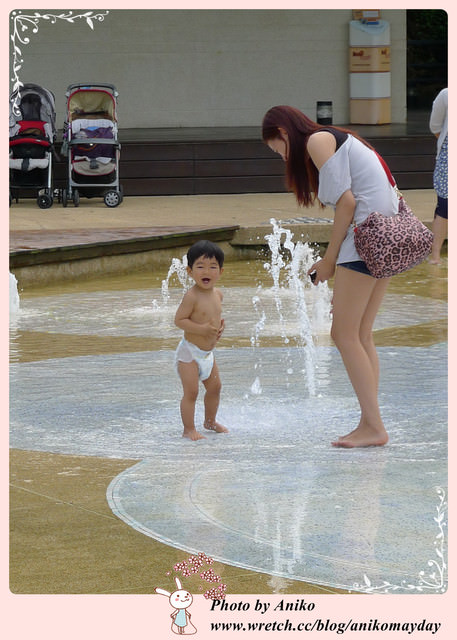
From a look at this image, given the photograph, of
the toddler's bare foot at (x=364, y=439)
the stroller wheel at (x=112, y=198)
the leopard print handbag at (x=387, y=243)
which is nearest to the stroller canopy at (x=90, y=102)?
the stroller wheel at (x=112, y=198)

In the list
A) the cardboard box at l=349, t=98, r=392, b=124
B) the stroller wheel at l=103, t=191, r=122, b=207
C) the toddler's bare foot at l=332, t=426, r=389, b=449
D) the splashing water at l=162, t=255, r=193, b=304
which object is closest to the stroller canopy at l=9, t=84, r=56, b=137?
the stroller wheel at l=103, t=191, r=122, b=207

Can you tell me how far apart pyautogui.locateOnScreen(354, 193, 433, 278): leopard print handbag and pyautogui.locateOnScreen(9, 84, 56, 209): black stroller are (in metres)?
8.98

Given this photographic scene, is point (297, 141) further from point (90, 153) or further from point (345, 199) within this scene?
point (90, 153)

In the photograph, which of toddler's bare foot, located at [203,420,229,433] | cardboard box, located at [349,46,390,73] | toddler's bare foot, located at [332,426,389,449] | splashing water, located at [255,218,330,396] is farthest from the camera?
cardboard box, located at [349,46,390,73]

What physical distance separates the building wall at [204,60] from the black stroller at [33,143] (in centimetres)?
466

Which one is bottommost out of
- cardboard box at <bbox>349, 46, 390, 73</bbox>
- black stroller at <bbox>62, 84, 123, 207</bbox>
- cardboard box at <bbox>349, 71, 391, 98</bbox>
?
black stroller at <bbox>62, 84, 123, 207</bbox>

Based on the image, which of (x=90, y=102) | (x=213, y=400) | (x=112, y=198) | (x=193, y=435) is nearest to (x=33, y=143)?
(x=112, y=198)

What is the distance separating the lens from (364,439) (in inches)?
201

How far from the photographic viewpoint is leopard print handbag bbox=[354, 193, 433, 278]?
187 inches

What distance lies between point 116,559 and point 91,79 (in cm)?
1551

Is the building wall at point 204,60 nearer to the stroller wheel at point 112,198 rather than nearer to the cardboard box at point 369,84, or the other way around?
the cardboard box at point 369,84

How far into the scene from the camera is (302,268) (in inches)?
446
